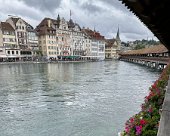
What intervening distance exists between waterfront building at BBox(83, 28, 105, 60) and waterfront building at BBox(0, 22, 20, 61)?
44.0 metres

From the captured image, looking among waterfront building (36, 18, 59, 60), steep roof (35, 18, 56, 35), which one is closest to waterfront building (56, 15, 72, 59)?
waterfront building (36, 18, 59, 60)

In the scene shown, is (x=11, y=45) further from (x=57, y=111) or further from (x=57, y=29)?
(x=57, y=111)

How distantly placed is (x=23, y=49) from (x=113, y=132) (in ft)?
272

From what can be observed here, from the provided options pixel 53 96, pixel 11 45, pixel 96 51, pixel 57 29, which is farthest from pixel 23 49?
pixel 53 96

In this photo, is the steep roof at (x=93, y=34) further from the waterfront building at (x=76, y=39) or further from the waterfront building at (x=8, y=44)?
the waterfront building at (x=8, y=44)

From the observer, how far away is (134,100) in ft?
60.2

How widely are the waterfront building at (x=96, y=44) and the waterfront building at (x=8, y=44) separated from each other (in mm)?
43961

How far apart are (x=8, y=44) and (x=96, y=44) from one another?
55504mm

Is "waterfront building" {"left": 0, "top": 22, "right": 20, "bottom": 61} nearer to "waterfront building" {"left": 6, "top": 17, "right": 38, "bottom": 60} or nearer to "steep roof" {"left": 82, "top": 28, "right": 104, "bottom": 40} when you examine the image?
"waterfront building" {"left": 6, "top": 17, "right": 38, "bottom": 60}

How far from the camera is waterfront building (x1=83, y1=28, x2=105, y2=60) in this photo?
125 meters

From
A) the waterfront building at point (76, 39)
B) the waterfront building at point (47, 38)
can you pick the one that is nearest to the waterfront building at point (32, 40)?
the waterfront building at point (47, 38)

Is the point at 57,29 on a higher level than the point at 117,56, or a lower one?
higher

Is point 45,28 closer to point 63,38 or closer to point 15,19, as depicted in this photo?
point 63,38

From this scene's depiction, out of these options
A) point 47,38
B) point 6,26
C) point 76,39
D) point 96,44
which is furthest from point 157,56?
point 96,44
